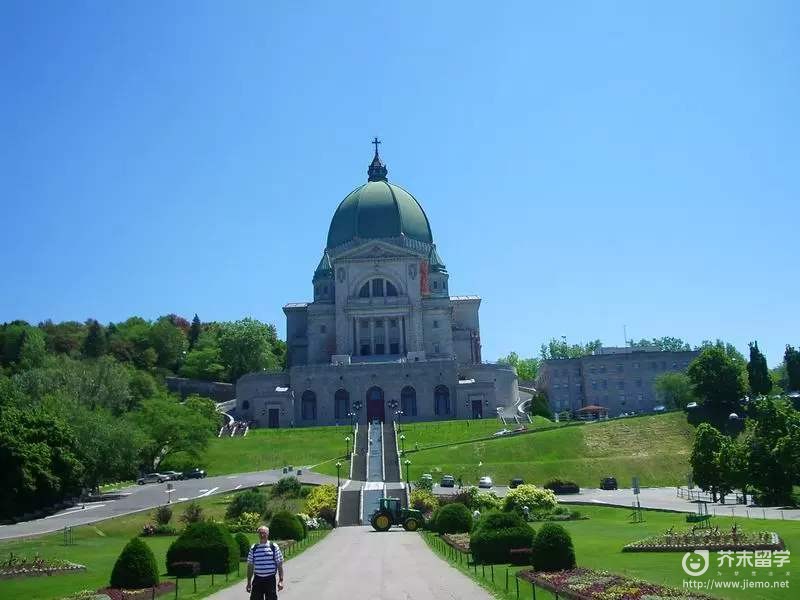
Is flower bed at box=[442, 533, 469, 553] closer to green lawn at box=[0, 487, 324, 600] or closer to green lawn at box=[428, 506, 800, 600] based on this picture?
green lawn at box=[428, 506, 800, 600]

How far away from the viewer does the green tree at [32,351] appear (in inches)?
3910

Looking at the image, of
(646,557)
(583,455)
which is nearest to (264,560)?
(646,557)

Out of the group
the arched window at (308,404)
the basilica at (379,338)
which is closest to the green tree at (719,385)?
the basilica at (379,338)

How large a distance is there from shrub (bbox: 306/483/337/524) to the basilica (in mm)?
38693

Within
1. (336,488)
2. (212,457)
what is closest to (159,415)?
(212,457)

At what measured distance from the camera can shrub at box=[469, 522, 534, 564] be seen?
88.5 feet

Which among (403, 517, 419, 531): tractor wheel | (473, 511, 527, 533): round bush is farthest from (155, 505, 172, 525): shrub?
(473, 511, 527, 533): round bush

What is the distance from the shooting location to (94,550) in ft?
119

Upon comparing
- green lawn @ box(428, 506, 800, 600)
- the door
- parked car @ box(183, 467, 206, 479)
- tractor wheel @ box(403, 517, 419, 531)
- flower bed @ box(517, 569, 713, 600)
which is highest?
the door

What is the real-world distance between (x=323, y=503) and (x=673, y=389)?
198 ft

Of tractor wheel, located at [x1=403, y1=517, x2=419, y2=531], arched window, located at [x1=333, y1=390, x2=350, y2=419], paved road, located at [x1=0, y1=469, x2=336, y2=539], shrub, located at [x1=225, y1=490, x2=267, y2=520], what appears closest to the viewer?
tractor wheel, located at [x1=403, y1=517, x2=419, y2=531]

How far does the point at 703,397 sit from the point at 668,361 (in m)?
23.0

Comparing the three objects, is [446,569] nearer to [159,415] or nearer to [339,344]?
[159,415]

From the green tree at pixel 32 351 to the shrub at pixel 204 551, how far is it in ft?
239
